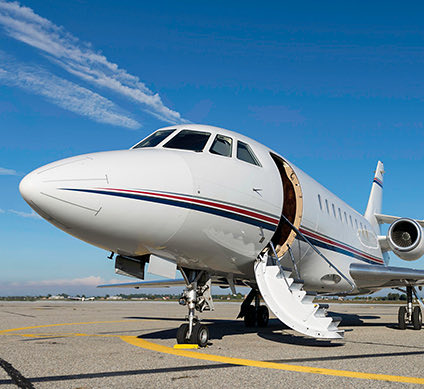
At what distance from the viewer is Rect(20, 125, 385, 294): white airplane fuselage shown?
581 cm

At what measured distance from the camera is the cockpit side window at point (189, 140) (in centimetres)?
726

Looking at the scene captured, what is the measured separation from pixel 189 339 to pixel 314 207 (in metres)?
4.44

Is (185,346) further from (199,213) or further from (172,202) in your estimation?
(172,202)

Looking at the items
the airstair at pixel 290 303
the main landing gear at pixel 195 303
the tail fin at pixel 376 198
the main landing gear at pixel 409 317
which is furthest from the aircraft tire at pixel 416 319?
the main landing gear at pixel 195 303

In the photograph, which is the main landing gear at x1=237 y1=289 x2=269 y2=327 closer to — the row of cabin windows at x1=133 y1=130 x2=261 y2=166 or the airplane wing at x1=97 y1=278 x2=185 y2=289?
the airplane wing at x1=97 y1=278 x2=185 y2=289

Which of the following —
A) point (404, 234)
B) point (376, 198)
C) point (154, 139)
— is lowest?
point (404, 234)

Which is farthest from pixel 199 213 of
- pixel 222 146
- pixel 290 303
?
pixel 290 303

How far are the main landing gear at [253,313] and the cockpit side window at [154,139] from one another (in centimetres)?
689

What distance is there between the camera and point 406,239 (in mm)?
13883

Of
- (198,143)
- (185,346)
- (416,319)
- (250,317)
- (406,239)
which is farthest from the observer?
(406,239)

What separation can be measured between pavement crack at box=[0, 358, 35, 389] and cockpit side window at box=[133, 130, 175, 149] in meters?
3.80

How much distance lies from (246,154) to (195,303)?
2.75 metres

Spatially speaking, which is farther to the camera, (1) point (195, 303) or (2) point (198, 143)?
(1) point (195, 303)

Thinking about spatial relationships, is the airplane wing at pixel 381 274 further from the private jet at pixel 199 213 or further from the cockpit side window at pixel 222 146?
the cockpit side window at pixel 222 146
